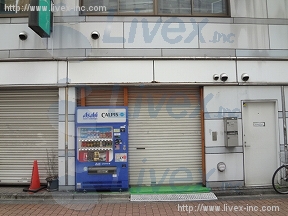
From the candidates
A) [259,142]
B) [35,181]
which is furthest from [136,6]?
[35,181]

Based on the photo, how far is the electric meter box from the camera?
6.98 metres

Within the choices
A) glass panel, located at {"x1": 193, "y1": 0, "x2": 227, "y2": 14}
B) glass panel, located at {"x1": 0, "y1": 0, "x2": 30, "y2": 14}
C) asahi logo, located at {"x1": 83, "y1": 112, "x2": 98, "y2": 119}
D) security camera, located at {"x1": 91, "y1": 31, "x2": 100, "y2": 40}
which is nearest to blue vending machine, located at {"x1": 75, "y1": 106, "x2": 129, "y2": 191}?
asahi logo, located at {"x1": 83, "y1": 112, "x2": 98, "y2": 119}

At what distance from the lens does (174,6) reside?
25.3 ft

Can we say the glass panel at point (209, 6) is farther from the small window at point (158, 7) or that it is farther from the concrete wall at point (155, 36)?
the concrete wall at point (155, 36)

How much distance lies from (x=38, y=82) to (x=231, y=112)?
549 centimetres

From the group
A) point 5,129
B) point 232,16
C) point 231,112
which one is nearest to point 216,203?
point 231,112

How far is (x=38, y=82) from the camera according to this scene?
7016 mm

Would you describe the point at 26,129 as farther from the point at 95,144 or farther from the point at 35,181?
the point at 95,144

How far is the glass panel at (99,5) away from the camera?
7.48 metres

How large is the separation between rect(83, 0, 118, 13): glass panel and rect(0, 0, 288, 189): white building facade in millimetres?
260

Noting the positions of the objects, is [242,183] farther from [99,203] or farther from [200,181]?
[99,203]

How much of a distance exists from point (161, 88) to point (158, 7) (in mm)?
2434

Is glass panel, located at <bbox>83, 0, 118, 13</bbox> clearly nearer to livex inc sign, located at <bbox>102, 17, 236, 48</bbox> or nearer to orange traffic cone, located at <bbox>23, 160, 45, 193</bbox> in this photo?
livex inc sign, located at <bbox>102, 17, 236, 48</bbox>

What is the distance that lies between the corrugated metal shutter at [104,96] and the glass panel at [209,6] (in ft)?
11.2
